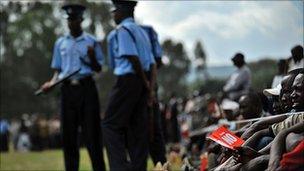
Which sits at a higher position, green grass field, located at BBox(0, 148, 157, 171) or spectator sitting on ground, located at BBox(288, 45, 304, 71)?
spectator sitting on ground, located at BBox(288, 45, 304, 71)

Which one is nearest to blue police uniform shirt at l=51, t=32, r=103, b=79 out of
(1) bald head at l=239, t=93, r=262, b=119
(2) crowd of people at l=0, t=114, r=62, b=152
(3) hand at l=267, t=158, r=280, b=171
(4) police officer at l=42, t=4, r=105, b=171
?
(4) police officer at l=42, t=4, r=105, b=171

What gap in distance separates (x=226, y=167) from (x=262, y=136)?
1.50 feet

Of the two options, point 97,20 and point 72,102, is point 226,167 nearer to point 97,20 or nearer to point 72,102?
point 72,102

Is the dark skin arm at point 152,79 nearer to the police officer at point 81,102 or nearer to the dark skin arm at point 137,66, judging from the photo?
the dark skin arm at point 137,66

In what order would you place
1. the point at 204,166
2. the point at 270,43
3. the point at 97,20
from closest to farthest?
the point at 204,166
the point at 270,43
the point at 97,20

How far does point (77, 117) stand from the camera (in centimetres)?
691

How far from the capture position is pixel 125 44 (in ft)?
19.8

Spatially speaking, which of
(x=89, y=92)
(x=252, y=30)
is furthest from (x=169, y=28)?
(x=89, y=92)

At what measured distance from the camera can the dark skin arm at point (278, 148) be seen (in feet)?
11.4

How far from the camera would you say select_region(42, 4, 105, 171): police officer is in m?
6.83

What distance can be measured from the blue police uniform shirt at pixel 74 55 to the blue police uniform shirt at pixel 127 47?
24.7 inches

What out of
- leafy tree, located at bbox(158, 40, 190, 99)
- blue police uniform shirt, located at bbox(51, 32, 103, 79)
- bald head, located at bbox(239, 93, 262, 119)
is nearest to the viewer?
bald head, located at bbox(239, 93, 262, 119)

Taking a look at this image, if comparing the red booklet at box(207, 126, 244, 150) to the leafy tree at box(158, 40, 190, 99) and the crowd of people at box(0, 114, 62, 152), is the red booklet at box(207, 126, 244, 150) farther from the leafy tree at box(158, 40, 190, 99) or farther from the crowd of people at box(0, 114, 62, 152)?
the leafy tree at box(158, 40, 190, 99)

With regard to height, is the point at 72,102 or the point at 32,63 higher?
the point at 72,102
